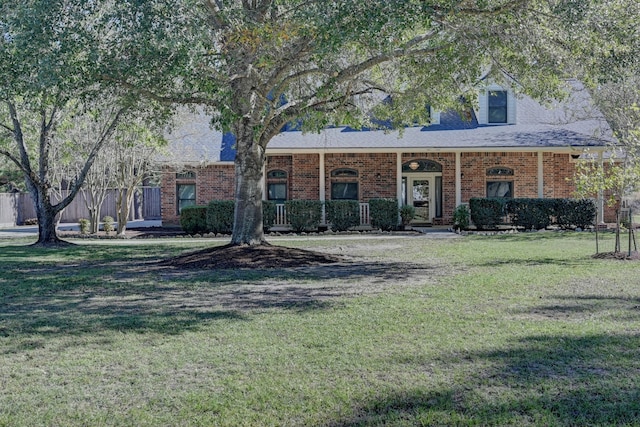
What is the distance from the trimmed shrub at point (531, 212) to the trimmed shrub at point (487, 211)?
38 cm

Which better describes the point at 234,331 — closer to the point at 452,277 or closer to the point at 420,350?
the point at 420,350

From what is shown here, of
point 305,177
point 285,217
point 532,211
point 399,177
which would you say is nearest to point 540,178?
point 532,211

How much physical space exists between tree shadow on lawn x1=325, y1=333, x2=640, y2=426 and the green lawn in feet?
0.05

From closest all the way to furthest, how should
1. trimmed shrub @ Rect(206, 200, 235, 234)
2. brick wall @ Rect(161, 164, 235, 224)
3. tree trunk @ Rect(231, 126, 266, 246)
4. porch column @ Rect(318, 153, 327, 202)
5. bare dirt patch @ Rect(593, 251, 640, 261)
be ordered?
1. bare dirt patch @ Rect(593, 251, 640, 261)
2. tree trunk @ Rect(231, 126, 266, 246)
3. trimmed shrub @ Rect(206, 200, 235, 234)
4. porch column @ Rect(318, 153, 327, 202)
5. brick wall @ Rect(161, 164, 235, 224)

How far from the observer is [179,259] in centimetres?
1298

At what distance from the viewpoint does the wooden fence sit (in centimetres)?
3225

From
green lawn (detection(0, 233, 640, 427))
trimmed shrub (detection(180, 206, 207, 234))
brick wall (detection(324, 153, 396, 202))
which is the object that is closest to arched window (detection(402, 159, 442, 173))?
brick wall (detection(324, 153, 396, 202))

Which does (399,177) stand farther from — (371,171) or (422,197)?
(422,197)

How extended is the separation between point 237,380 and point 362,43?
7.03 metres

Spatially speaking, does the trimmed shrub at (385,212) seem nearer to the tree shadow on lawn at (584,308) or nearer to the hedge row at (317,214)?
the hedge row at (317,214)

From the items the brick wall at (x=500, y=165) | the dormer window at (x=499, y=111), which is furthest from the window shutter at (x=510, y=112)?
the brick wall at (x=500, y=165)

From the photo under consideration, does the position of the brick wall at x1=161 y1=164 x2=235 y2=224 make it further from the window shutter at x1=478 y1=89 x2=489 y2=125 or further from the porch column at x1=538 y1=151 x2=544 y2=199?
the porch column at x1=538 y1=151 x2=544 y2=199

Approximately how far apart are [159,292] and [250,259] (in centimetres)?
352

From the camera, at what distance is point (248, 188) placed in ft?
43.5
